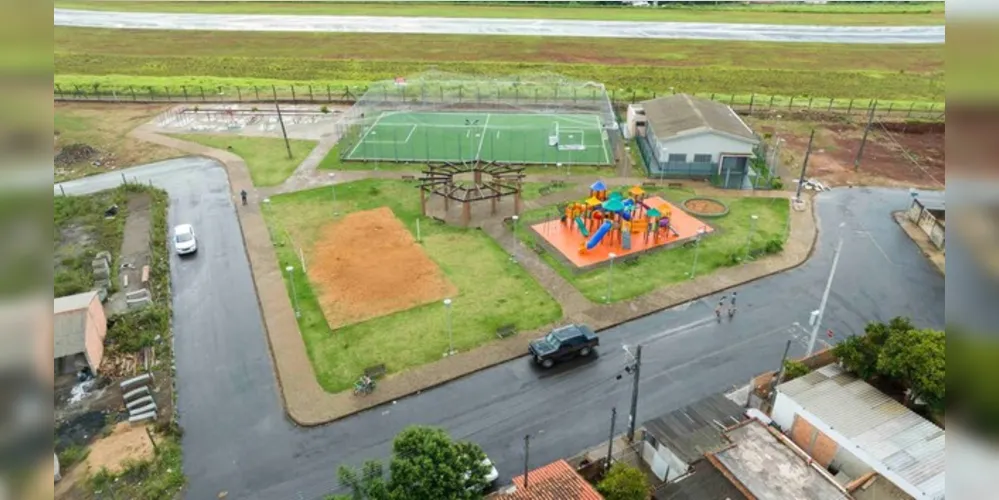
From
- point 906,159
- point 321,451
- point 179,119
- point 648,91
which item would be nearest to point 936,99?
point 906,159

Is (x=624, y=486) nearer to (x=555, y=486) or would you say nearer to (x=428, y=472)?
(x=555, y=486)

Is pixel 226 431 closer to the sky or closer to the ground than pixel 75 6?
closer to the ground

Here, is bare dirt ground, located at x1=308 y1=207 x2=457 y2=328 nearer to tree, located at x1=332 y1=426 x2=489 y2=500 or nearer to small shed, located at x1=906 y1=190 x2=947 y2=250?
tree, located at x1=332 y1=426 x2=489 y2=500

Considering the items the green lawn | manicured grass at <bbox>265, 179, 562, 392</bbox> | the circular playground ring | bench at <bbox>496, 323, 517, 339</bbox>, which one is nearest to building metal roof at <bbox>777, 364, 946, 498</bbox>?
the green lawn

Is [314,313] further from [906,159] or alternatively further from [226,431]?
[906,159]

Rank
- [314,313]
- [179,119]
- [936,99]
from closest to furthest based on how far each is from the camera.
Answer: [314,313] < [179,119] < [936,99]

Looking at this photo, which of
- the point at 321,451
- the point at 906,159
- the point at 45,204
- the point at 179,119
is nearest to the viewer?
the point at 45,204
